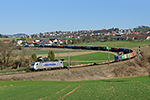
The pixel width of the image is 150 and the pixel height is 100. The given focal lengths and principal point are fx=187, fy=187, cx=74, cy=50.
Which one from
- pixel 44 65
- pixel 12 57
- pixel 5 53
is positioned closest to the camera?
pixel 44 65

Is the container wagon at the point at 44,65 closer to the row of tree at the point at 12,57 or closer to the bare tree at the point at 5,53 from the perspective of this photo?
the row of tree at the point at 12,57

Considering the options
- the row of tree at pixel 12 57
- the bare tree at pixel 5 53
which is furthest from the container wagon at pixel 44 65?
the bare tree at pixel 5 53

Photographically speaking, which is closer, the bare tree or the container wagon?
the container wagon

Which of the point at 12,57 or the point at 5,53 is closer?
the point at 5,53

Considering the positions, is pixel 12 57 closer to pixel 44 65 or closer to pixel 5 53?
pixel 5 53

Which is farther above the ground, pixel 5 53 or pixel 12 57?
pixel 5 53

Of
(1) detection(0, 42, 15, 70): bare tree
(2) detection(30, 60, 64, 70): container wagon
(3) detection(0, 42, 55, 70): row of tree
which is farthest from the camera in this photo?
(3) detection(0, 42, 55, 70): row of tree

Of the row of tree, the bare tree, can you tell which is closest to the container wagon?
the row of tree

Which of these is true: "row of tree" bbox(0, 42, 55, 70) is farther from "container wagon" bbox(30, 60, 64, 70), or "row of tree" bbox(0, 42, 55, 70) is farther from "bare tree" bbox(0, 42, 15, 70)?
"container wagon" bbox(30, 60, 64, 70)

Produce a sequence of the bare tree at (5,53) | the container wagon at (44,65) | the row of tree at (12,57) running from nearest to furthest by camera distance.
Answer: the container wagon at (44,65) → the bare tree at (5,53) → the row of tree at (12,57)

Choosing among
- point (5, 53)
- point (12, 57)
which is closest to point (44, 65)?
point (5, 53)

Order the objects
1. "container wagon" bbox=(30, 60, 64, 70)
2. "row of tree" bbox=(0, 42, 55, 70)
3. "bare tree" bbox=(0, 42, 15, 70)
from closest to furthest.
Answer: "container wagon" bbox=(30, 60, 64, 70) → "bare tree" bbox=(0, 42, 15, 70) → "row of tree" bbox=(0, 42, 55, 70)

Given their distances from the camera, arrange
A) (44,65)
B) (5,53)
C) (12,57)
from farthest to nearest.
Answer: (12,57)
(5,53)
(44,65)

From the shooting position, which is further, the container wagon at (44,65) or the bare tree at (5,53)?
the bare tree at (5,53)
